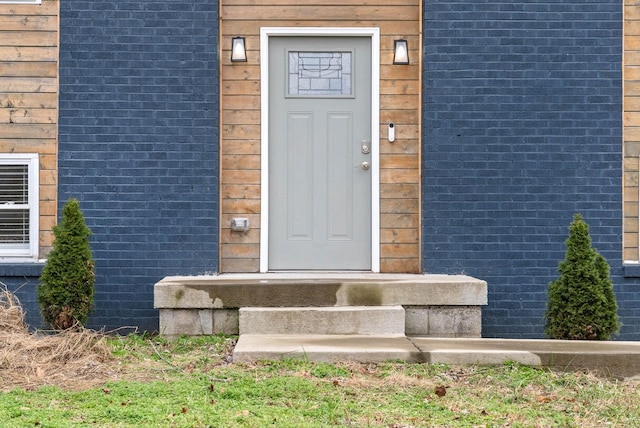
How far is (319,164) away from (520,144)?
5.90ft

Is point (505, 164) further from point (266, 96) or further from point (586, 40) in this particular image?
point (266, 96)

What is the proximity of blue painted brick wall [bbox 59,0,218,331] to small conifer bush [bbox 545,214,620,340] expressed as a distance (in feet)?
9.51

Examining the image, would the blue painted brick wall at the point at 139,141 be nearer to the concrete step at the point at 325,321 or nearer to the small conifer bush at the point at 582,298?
the concrete step at the point at 325,321

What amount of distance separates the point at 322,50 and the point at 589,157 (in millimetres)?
2571

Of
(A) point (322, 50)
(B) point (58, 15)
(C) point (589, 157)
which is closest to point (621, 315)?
(C) point (589, 157)

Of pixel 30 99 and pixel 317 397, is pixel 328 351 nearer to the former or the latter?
pixel 317 397

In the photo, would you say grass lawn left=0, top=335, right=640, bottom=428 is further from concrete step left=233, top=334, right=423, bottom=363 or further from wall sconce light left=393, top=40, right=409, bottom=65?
wall sconce light left=393, top=40, right=409, bottom=65

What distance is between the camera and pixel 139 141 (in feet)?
21.8

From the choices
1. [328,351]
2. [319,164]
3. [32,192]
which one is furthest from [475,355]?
[32,192]

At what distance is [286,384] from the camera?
452cm

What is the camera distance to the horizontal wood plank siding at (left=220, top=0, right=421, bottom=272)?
6863 mm

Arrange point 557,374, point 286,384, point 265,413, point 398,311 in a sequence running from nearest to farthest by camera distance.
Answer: point 265,413 → point 286,384 → point 557,374 → point 398,311

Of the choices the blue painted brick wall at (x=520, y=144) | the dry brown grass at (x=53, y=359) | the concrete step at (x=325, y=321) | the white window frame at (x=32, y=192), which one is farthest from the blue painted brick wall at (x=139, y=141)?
the blue painted brick wall at (x=520, y=144)

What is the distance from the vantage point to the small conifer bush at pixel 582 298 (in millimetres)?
5660
